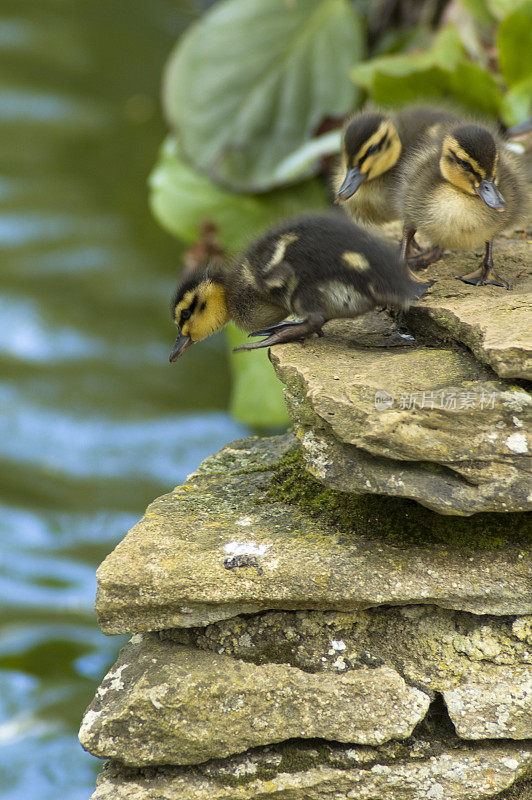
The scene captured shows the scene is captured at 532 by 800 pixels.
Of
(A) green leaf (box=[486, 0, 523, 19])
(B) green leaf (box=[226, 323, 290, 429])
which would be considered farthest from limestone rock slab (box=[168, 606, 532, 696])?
(A) green leaf (box=[486, 0, 523, 19])

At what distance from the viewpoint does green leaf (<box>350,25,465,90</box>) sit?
7.98 ft

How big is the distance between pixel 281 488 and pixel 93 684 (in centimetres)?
136

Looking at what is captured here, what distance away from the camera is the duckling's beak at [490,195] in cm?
137

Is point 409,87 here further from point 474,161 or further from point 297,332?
point 297,332

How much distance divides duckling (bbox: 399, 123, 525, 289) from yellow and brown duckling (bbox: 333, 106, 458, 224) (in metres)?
0.07

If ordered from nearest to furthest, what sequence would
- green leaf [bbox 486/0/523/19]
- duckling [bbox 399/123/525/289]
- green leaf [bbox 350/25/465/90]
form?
duckling [bbox 399/123/525/289] < green leaf [bbox 350/25/465/90] < green leaf [bbox 486/0/523/19]

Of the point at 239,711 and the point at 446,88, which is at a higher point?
the point at 446,88

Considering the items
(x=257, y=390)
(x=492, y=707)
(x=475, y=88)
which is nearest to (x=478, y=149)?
(x=492, y=707)

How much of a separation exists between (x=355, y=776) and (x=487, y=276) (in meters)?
0.79

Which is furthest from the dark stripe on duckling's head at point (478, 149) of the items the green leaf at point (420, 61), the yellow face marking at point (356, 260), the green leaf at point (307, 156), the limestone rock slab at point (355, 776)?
the green leaf at point (307, 156)

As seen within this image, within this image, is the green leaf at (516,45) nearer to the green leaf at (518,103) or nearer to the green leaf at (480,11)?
the green leaf at (518,103)

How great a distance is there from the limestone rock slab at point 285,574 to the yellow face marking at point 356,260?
1.20 feet

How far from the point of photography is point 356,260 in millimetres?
1312

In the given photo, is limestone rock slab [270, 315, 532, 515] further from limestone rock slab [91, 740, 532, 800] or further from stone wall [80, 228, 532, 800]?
limestone rock slab [91, 740, 532, 800]
